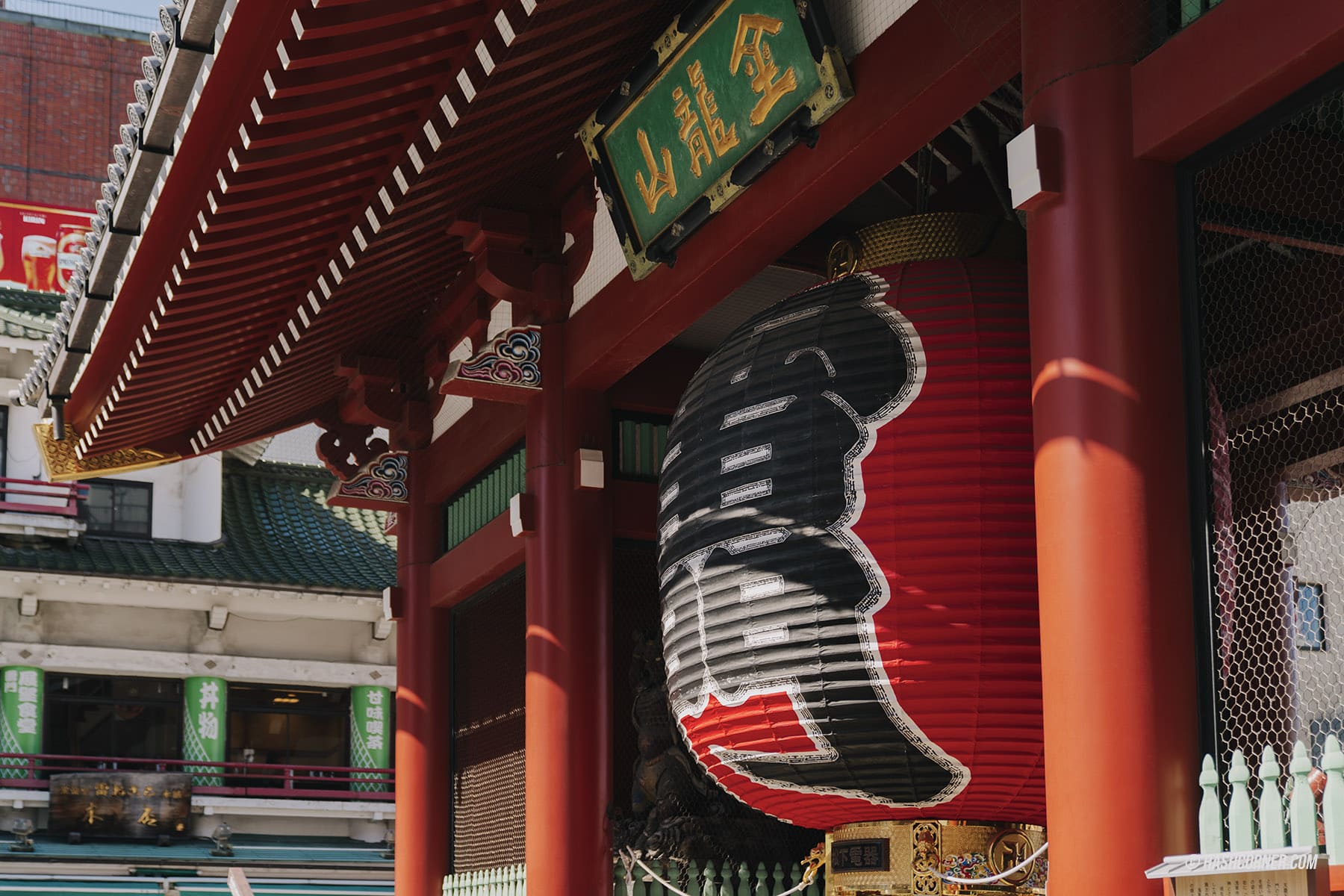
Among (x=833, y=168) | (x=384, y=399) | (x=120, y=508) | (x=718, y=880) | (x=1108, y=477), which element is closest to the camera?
(x=1108, y=477)

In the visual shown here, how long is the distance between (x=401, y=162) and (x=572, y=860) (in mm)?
3362

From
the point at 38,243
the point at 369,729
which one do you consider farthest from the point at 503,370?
the point at 38,243

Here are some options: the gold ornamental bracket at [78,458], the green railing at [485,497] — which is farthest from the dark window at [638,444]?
the gold ornamental bracket at [78,458]

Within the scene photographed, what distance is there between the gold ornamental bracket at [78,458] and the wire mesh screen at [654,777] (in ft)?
13.3

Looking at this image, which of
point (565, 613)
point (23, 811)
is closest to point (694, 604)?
point (565, 613)

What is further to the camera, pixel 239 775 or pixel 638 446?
pixel 239 775

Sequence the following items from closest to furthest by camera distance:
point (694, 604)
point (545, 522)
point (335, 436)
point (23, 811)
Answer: point (694, 604)
point (545, 522)
point (335, 436)
point (23, 811)

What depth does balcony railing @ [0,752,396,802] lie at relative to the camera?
1864 cm

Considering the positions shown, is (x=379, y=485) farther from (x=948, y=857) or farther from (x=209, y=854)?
(x=209, y=854)

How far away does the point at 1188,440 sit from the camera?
4887 millimetres

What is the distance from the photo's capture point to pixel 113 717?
19859 millimetres

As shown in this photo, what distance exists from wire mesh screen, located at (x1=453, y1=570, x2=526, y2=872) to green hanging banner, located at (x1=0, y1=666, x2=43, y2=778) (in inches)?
368

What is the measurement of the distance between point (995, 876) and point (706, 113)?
312 cm

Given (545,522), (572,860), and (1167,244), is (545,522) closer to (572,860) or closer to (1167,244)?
(572,860)
